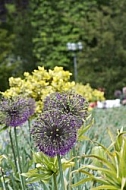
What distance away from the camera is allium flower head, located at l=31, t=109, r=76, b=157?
1771mm

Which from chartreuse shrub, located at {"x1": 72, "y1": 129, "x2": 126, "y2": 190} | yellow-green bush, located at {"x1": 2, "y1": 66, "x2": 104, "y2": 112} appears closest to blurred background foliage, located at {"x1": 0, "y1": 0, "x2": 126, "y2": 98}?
yellow-green bush, located at {"x1": 2, "y1": 66, "x2": 104, "y2": 112}

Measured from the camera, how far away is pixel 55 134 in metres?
1.78

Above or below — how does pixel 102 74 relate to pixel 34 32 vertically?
below

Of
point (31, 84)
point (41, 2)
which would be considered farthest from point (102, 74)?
point (31, 84)

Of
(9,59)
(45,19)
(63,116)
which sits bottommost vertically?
(63,116)

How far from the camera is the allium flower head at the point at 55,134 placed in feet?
5.81

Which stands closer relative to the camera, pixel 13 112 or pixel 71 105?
pixel 71 105

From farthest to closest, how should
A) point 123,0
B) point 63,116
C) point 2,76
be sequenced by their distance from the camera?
point 2,76, point 123,0, point 63,116

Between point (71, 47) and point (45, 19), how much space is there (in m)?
4.52

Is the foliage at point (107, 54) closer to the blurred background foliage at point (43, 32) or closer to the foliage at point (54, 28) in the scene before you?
the blurred background foliage at point (43, 32)

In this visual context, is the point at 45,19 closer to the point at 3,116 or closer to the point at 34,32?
the point at 34,32

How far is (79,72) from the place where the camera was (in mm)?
19672

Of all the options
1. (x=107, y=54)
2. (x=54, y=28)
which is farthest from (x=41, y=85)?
(x=54, y=28)

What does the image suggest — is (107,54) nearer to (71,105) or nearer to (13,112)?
(13,112)
